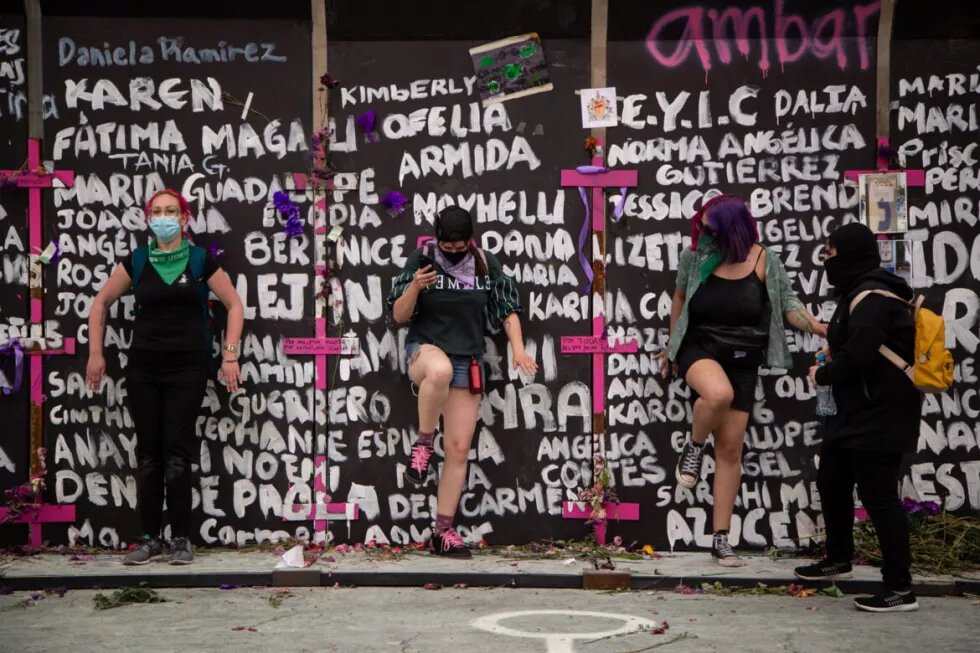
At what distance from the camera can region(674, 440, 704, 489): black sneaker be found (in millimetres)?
7375

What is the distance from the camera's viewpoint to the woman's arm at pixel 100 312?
7.54 m

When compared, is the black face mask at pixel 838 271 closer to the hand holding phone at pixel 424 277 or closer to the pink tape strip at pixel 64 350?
the hand holding phone at pixel 424 277

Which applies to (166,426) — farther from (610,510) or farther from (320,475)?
(610,510)

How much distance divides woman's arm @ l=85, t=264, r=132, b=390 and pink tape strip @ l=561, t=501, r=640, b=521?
3130mm

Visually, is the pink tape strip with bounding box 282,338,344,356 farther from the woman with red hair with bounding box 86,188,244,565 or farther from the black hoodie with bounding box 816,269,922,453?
the black hoodie with bounding box 816,269,922,453

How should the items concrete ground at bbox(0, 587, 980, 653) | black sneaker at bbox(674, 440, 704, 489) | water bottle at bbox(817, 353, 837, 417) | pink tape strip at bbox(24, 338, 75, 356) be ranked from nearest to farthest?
concrete ground at bbox(0, 587, 980, 653) → water bottle at bbox(817, 353, 837, 417) → black sneaker at bbox(674, 440, 704, 489) → pink tape strip at bbox(24, 338, 75, 356)

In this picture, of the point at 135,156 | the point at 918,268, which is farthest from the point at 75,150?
the point at 918,268

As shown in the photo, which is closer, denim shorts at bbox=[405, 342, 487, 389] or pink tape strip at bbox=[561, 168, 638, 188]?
denim shorts at bbox=[405, 342, 487, 389]

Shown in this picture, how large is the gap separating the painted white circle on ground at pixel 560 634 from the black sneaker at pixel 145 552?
2381 mm

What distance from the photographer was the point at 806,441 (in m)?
7.79

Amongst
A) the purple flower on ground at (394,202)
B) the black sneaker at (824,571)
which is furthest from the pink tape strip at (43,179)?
the black sneaker at (824,571)

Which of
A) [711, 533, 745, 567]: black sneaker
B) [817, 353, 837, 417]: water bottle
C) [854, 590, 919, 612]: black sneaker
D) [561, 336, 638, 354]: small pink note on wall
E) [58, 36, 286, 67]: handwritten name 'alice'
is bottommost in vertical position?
[854, 590, 919, 612]: black sneaker

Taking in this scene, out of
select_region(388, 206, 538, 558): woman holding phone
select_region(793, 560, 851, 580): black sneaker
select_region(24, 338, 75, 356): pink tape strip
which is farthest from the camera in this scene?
select_region(24, 338, 75, 356): pink tape strip

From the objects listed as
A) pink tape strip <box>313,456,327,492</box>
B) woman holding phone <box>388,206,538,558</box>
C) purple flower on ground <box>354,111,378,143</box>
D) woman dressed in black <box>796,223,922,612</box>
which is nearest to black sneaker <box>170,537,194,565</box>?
pink tape strip <box>313,456,327,492</box>
